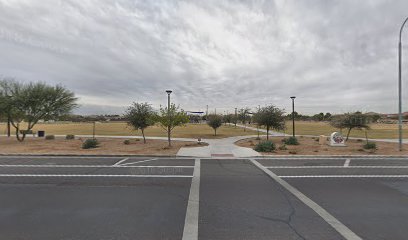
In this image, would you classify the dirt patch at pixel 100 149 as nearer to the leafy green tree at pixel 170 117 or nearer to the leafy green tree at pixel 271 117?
the leafy green tree at pixel 170 117

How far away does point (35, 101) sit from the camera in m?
23.7

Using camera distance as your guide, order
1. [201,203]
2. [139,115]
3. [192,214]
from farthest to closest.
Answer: [139,115] → [201,203] → [192,214]

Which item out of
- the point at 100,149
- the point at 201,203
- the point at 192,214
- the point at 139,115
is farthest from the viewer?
the point at 139,115

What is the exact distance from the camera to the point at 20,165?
1178 cm

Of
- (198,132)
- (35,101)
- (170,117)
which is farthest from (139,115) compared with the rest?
(198,132)

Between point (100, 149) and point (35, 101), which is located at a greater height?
point (35, 101)

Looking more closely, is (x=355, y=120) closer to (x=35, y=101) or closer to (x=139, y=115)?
(x=139, y=115)

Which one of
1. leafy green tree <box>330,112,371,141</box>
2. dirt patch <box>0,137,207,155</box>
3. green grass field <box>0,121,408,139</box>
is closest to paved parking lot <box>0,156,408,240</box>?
dirt patch <box>0,137,207,155</box>

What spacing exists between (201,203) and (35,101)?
23.0 metres

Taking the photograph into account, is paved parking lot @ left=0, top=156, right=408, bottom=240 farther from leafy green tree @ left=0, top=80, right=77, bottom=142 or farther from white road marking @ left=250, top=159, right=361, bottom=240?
leafy green tree @ left=0, top=80, right=77, bottom=142

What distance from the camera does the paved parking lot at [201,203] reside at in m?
4.69

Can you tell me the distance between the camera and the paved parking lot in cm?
469

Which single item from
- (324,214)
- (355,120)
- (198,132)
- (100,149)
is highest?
(355,120)

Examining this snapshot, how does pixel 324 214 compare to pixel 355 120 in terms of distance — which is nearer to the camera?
pixel 324 214
